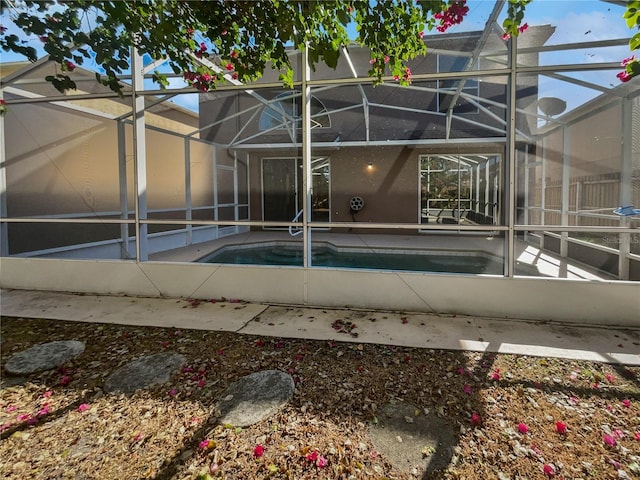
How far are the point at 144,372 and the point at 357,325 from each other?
194 centimetres

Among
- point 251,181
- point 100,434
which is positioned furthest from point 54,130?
point 100,434

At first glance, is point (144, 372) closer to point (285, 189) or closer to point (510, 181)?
point (285, 189)

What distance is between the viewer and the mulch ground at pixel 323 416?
1.71 meters

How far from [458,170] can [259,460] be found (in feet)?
25.2

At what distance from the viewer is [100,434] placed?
6.46ft

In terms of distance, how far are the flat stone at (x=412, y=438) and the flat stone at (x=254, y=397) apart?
0.64m

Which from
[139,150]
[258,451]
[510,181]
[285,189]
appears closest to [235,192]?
[285,189]

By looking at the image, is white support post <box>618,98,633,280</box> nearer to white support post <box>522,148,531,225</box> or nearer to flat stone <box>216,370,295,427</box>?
white support post <box>522,148,531,225</box>

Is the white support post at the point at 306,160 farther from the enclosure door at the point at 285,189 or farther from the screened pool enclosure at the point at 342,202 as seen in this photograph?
the enclosure door at the point at 285,189

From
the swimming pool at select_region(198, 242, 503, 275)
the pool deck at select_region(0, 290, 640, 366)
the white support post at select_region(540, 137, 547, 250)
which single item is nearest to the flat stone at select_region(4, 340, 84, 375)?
the pool deck at select_region(0, 290, 640, 366)

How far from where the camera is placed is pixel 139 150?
4695 mm

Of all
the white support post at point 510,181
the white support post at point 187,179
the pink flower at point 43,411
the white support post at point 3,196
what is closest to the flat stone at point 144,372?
the pink flower at point 43,411

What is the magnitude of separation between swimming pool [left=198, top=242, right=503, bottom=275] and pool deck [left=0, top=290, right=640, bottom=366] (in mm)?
613

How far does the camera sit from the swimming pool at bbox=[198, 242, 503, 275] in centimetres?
422
